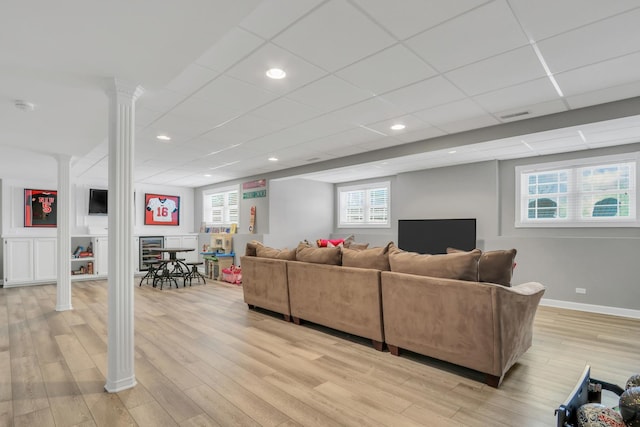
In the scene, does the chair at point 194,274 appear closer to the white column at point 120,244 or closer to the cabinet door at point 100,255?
the cabinet door at point 100,255

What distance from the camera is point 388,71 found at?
111 inches

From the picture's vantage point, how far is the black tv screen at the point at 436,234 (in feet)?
20.2

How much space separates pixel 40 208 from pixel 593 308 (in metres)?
11.2

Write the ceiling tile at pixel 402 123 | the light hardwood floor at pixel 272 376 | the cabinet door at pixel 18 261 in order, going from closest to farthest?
1. the light hardwood floor at pixel 272 376
2. the ceiling tile at pixel 402 123
3. the cabinet door at pixel 18 261

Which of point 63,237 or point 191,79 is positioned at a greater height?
point 191,79

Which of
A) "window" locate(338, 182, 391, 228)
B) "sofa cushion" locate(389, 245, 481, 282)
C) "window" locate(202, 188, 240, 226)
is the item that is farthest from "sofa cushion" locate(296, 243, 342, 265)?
"window" locate(202, 188, 240, 226)

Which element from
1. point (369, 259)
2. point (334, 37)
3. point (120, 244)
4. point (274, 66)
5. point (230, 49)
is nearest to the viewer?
point (334, 37)

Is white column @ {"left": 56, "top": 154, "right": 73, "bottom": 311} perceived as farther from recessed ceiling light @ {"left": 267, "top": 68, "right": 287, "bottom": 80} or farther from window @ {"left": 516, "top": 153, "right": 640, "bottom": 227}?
window @ {"left": 516, "top": 153, "right": 640, "bottom": 227}

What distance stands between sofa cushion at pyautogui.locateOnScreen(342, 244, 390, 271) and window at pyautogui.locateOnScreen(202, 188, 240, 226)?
5686 mm

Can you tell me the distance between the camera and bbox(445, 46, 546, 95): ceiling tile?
8.53 feet

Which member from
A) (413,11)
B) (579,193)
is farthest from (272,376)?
(579,193)

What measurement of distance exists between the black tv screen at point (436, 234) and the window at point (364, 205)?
1.01 m

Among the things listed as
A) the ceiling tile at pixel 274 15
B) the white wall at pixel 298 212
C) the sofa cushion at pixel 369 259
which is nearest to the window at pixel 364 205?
the white wall at pixel 298 212

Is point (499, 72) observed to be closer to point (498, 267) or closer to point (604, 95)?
point (604, 95)
